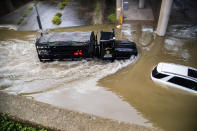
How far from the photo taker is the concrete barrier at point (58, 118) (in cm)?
711

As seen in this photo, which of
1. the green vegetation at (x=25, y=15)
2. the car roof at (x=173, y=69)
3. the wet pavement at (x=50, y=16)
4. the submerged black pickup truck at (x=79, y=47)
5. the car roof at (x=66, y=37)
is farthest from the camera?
the green vegetation at (x=25, y=15)

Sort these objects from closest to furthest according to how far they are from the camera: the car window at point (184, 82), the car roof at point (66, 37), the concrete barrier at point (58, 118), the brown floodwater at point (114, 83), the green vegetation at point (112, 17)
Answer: the concrete barrier at point (58, 118)
the brown floodwater at point (114, 83)
the car window at point (184, 82)
the car roof at point (66, 37)
the green vegetation at point (112, 17)

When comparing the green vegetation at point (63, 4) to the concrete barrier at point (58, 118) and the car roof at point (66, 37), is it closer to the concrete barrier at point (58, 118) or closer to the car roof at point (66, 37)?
the car roof at point (66, 37)

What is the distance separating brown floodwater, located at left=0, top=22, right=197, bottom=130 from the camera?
8.55 metres

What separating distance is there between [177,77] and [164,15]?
772 cm

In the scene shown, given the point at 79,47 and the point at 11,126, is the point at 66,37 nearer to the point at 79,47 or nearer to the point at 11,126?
the point at 79,47

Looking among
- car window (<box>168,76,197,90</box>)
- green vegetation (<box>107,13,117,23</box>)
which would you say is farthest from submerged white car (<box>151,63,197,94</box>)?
green vegetation (<box>107,13,117,23</box>)

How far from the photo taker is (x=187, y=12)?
20906 mm

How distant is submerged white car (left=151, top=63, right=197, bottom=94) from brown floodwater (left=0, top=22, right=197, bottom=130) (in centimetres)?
54

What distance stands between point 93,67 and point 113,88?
94.6 inches

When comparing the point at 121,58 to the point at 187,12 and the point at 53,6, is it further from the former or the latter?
the point at 53,6

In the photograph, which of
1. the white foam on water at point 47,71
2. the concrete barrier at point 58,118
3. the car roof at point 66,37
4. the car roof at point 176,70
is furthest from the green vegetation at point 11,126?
the car roof at point 176,70

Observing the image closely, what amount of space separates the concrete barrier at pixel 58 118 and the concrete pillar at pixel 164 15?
10.7 meters

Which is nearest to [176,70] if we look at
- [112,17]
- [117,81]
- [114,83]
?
[117,81]
